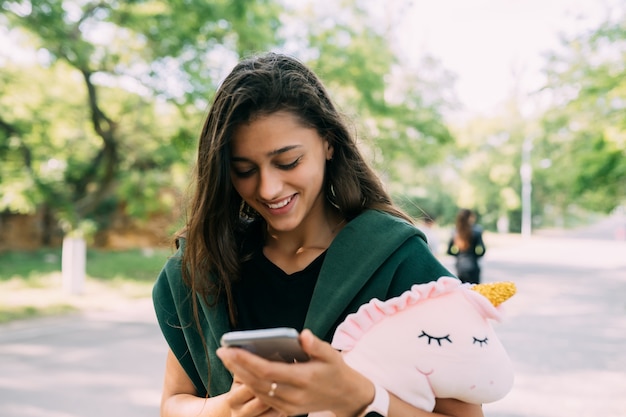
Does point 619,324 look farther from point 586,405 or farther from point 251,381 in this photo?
point 251,381

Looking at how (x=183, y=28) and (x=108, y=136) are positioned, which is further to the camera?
(x=108, y=136)

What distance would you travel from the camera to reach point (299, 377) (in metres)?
0.93

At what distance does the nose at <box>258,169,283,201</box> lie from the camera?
139 cm

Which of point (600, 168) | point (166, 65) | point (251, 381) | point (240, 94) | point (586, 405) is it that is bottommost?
point (586, 405)

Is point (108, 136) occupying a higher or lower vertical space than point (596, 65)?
lower

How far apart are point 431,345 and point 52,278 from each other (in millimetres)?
14115

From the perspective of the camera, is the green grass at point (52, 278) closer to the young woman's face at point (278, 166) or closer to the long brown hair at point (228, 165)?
the long brown hair at point (228, 165)

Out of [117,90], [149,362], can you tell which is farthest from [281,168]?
[117,90]

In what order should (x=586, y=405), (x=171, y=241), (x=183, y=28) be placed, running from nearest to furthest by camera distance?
(x=171, y=241) < (x=586, y=405) < (x=183, y=28)

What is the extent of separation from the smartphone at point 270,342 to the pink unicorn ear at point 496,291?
0.48 meters

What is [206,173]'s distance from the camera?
1.48 metres

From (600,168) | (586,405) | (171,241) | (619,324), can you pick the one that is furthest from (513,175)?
(171,241)

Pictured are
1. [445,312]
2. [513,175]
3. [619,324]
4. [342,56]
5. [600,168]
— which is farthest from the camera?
[513,175]

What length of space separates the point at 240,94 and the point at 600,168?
13459mm
